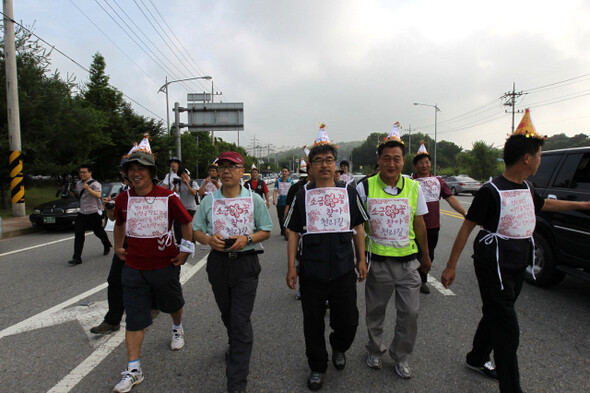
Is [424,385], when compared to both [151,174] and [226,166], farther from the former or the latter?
[151,174]

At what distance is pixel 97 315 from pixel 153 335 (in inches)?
39.6

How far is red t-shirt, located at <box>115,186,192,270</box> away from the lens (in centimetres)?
275

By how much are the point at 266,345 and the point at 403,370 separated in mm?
1270

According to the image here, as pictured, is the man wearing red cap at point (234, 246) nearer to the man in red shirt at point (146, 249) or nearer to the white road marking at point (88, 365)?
the man in red shirt at point (146, 249)

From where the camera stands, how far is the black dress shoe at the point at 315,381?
253 cm

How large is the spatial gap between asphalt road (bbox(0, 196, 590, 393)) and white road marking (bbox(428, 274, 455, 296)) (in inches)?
1.7

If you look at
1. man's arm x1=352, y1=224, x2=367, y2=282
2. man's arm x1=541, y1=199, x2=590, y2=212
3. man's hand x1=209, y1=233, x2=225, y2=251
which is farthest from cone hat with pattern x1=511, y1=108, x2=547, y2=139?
man's hand x1=209, y1=233, x2=225, y2=251

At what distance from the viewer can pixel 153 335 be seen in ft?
11.3

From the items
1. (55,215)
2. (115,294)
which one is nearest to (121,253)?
(115,294)

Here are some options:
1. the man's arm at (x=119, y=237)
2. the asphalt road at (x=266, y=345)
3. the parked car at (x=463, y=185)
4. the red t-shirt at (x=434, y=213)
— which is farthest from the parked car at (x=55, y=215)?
the parked car at (x=463, y=185)

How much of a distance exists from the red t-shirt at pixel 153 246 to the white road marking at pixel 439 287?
3.59m

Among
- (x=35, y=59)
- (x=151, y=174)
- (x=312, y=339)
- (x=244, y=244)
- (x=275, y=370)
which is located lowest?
(x=275, y=370)

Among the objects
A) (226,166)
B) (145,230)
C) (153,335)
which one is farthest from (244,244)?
(153,335)

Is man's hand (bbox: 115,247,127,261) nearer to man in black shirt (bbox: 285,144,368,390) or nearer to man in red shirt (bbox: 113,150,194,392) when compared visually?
man in red shirt (bbox: 113,150,194,392)
